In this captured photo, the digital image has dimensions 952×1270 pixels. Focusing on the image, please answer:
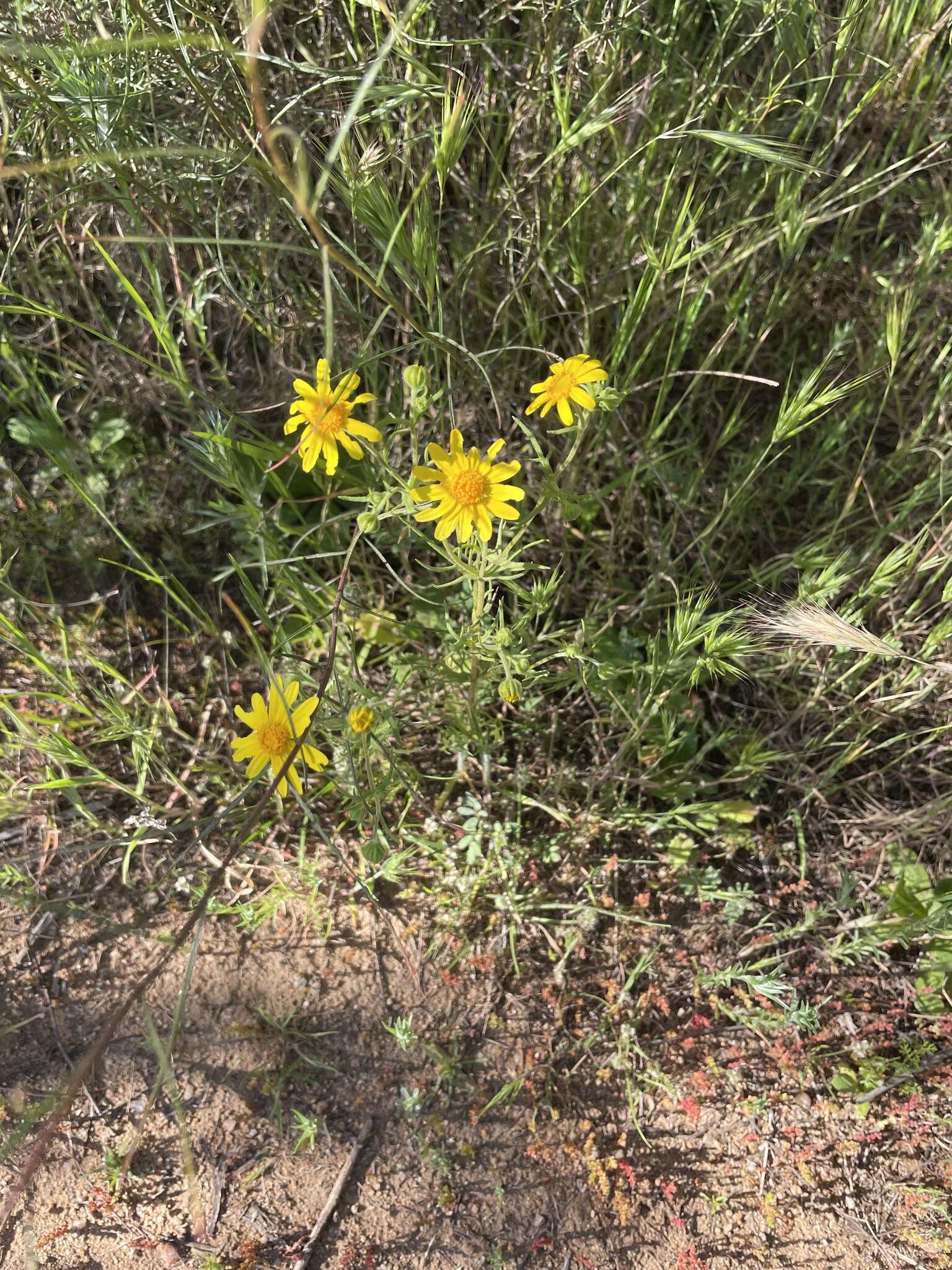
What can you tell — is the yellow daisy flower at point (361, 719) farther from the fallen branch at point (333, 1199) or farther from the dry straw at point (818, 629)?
the fallen branch at point (333, 1199)

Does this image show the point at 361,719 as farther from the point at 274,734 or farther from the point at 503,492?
the point at 503,492

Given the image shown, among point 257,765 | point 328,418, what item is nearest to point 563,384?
point 328,418

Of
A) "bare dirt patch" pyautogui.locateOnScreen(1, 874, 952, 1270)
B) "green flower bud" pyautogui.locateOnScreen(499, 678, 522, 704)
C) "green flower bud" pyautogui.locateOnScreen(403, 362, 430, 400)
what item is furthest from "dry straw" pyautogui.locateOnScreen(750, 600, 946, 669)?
"bare dirt patch" pyautogui.locateOnScreen(1, 874, 952, 1270)

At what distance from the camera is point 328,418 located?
1.23 metres

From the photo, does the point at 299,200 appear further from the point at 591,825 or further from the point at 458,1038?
the point at 458,1038

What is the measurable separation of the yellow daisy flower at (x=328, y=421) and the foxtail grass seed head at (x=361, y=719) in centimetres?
39

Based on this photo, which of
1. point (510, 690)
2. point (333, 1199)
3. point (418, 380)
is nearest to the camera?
point (418, 380)

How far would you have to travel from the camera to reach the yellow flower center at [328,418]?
1221 millimetres

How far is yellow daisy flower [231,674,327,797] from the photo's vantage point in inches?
51.9

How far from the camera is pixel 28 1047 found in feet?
5.53

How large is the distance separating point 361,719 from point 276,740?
133mm

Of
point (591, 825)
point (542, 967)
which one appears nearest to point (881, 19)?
point (591, 825)

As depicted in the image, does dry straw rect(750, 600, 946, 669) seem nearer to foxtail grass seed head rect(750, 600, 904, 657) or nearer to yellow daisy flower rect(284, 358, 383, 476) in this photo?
foxtail grass seed head rect(750, 600, 904, 657)

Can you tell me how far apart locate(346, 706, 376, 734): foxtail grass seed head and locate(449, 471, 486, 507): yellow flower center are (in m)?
0.38
